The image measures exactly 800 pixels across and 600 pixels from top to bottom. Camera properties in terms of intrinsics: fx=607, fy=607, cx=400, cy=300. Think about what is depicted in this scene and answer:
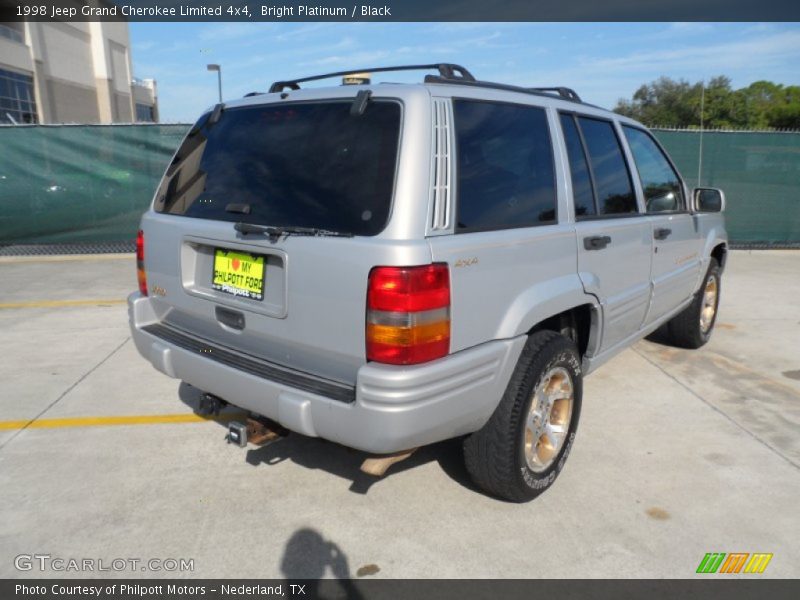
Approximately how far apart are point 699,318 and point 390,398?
13.3 feet

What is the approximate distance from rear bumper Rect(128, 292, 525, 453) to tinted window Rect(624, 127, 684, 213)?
198 centimetres

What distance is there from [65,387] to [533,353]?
3.52 m

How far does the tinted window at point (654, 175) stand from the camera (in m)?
3.98

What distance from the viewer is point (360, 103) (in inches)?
95.8

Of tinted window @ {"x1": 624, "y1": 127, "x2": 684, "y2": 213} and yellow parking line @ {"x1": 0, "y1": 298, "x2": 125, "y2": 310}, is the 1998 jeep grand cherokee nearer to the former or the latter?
tinted window @ {"x1": 624, "y1": 127, "x2": 684, "y2": 213}

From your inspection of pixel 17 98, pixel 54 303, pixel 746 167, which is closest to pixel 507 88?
pixel 54 303

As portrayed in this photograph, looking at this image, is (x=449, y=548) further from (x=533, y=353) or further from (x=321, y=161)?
(x=321, y=161)

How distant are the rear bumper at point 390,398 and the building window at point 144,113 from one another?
56.2 m

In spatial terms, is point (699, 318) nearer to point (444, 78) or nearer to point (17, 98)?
point (444, 78)

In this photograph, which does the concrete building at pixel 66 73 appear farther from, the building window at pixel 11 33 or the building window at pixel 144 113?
the building window at pixel 144 113

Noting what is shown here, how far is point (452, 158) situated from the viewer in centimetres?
241

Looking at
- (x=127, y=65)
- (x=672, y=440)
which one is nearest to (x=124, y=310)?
(x=672, y=440)
